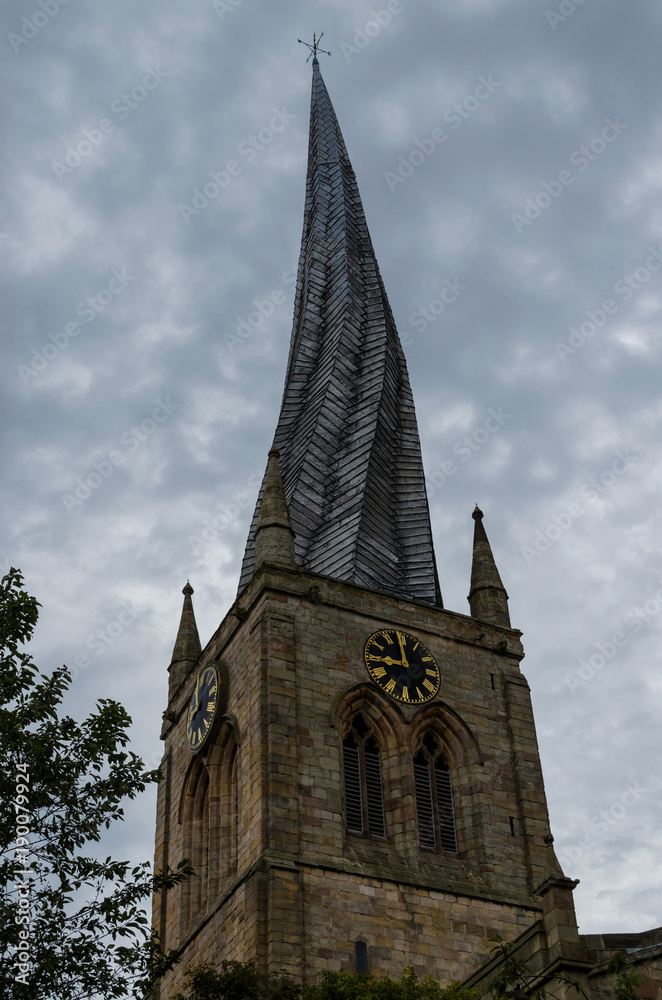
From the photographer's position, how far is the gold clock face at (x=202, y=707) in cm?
3778

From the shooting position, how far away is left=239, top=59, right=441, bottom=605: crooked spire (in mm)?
42438

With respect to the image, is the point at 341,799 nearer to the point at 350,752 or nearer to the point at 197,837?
the point at 350,752

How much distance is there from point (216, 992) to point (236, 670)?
11816mm

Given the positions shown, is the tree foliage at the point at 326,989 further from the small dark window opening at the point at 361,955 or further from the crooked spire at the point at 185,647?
the crooked spire at the point at 185,647

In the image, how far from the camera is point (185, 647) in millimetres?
44062

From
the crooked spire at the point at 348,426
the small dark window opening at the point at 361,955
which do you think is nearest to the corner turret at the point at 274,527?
the crooked spire at the point at 348,426

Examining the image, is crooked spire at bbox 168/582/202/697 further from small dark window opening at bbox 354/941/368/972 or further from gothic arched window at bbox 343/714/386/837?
A: small dark window opening at bbox 354/941/368/972

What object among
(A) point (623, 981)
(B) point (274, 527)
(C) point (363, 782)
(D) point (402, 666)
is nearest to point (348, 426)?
(B) point (274, 527)

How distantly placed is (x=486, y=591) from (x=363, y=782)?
8258 mm

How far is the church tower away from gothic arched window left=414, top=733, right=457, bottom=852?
0.05 metres

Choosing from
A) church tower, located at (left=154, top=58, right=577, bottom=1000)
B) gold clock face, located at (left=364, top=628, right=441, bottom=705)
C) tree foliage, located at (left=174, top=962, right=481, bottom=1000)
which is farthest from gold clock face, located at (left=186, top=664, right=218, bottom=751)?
tree foliage, located at (left=174, top=962, right=481, bottom=1000)

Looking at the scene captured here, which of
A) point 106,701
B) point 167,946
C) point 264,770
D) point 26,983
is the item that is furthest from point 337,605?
point 26,983

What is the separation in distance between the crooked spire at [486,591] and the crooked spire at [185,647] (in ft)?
26.3

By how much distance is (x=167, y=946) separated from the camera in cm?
3672
